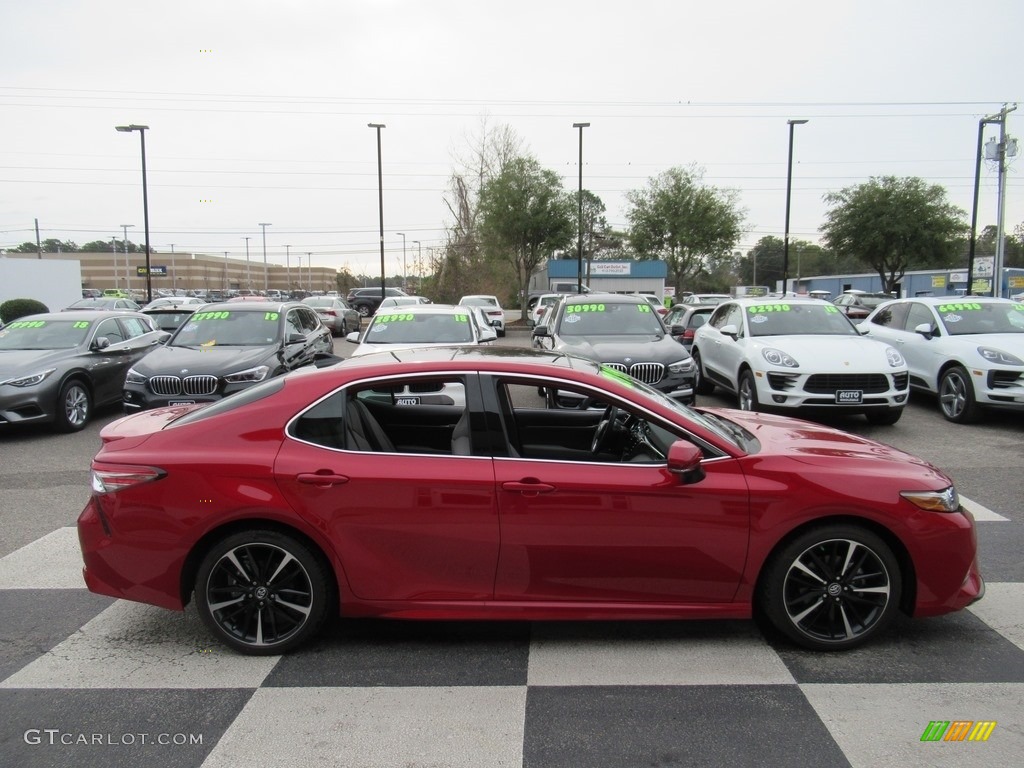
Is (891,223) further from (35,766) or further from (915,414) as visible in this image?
(35,766)

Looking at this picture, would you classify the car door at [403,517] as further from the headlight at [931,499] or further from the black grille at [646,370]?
the black grille at [646,370]

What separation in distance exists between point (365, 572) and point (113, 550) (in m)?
1.28

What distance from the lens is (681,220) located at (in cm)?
3775

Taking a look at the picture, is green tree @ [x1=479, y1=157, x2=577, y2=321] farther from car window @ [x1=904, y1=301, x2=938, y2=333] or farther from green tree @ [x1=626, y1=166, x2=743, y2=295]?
car window @ [x1=904, y1=301, x2=938, y2=333]

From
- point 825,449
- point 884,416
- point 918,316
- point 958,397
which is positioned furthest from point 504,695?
point 918,316

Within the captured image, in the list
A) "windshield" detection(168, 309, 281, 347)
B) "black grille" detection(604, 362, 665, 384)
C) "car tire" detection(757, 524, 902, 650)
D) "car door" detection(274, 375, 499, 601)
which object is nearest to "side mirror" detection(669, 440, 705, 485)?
"car tire" detection(757, 524, 902, 650)

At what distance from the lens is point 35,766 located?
2859mm

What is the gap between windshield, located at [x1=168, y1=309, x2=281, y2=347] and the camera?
34.1 feet

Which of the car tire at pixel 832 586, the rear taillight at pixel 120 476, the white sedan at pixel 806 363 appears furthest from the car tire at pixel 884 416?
the rear taillight at pixel 120 476

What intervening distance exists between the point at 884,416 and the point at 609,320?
396cm

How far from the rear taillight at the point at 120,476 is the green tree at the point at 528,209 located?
3024 centimetres

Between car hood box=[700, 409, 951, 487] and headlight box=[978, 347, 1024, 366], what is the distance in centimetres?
618

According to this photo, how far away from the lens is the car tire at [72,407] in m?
9.44

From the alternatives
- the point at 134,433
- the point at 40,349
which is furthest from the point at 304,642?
the point at 40,349
